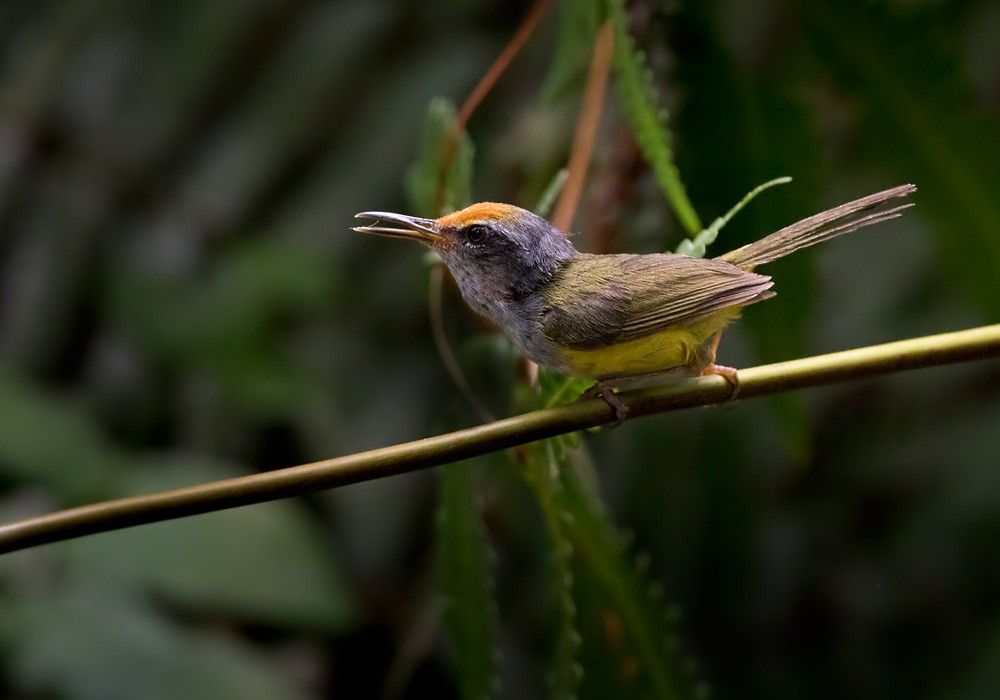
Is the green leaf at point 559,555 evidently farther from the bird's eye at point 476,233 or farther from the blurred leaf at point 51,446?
the blurred leaf at point 51,446

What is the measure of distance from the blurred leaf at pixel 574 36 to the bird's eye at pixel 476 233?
221mm

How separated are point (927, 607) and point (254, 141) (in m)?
1.69

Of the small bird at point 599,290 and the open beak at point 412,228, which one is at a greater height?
the open beak at point 412,228

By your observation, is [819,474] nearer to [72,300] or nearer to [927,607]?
[927,607]

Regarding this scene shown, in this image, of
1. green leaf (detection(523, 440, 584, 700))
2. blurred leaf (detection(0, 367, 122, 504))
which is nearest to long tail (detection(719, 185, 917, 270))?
green leaf (detection(523, 440, 584, 700))

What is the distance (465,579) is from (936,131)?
600 millimetres

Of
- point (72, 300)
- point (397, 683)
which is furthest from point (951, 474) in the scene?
point (72, 300)

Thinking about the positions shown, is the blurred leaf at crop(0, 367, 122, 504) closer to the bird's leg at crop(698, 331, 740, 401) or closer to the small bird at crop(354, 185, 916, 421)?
the small bird at crop(354, 185, 916, 421)

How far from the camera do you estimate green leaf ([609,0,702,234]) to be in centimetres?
77

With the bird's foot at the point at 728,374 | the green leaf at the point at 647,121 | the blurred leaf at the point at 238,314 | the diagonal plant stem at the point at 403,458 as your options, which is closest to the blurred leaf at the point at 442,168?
the green leaf at the point at 647,121

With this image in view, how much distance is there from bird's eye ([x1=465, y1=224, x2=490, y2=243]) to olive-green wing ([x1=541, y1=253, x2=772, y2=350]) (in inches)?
3.1

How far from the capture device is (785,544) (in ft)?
5.69

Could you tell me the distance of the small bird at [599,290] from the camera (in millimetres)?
793

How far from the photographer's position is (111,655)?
143cm
